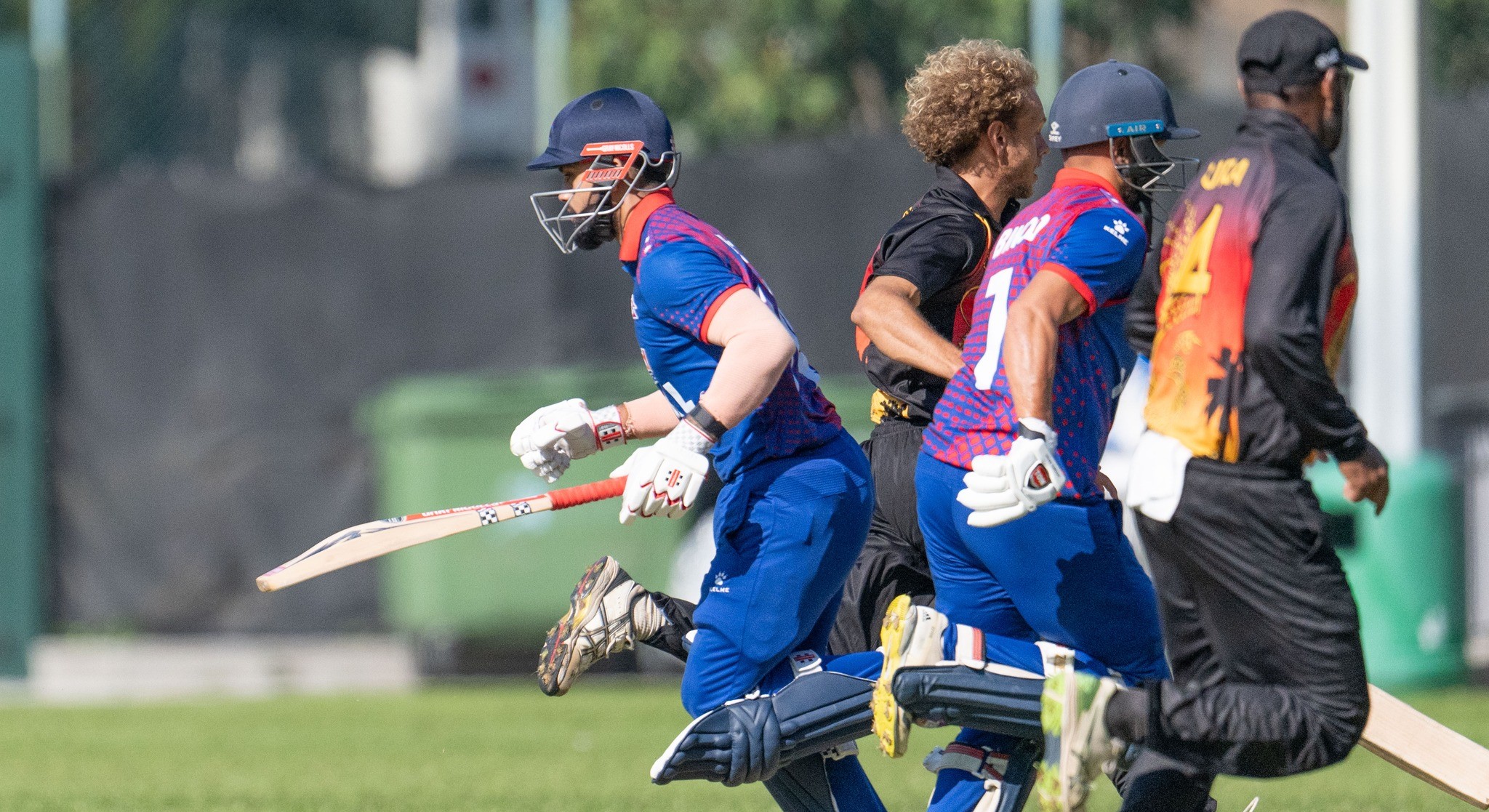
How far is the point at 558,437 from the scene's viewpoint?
17.7 ft

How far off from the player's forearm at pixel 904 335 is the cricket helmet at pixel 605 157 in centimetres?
67

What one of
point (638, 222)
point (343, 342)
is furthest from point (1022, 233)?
point (343, 342)

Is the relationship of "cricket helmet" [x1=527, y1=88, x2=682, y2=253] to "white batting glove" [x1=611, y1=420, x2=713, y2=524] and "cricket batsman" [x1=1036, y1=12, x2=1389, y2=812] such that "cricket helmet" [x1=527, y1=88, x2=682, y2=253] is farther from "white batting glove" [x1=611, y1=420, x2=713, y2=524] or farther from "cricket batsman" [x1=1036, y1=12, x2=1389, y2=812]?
"cricket batsman" [x1=1036, y1=12, x2=1389, y2=812]

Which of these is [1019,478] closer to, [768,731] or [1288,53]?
[768,731]

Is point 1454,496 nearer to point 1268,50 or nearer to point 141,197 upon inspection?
point 1268,50

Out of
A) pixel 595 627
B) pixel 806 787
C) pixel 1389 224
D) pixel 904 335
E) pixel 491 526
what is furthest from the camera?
pixel 491 526

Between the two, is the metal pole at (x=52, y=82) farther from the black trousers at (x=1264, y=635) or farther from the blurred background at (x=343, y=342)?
the black trousers at (x=1264, y=635)

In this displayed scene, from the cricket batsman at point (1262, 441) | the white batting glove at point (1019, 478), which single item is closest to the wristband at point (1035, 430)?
the white batting glove at point (1019, 478)

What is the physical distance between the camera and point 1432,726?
197 inches

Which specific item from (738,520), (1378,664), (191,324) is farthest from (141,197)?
(738,520)

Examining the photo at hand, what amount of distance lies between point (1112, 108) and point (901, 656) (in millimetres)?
1532

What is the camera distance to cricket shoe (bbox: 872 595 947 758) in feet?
15.9

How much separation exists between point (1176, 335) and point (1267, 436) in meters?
0.33

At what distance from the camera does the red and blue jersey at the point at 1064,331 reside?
16.1 ft
